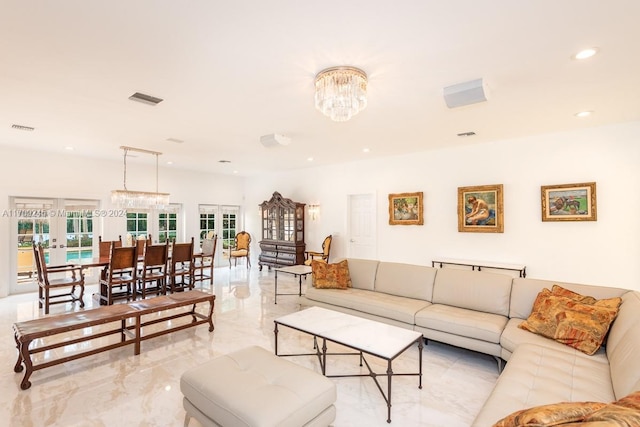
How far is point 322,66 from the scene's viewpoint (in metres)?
2.49

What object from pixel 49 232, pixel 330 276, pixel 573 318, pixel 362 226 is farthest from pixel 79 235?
pixel 573 318

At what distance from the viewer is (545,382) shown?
1919 mm

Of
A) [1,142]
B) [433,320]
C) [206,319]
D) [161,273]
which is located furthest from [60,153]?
[433,320]

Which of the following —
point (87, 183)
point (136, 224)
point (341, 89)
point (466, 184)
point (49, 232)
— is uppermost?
point (341, 89)

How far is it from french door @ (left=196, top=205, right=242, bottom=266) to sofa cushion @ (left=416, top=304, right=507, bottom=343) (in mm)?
6180

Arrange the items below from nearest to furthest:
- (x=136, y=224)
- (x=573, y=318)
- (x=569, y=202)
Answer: (x=573, y=318) → (x=569, y=202) → (x=136, y=224)

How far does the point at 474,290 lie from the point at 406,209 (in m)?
2.80

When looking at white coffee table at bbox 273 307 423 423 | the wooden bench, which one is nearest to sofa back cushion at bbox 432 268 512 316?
white coffee table at bbox 273 307 423 423

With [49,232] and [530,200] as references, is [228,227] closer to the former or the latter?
[49,232]

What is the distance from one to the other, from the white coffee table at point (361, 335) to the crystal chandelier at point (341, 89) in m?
1.85

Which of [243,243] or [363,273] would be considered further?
[243,243]

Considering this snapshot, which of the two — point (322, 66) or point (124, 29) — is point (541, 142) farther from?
point (124, 29)

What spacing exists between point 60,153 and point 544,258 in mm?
8609

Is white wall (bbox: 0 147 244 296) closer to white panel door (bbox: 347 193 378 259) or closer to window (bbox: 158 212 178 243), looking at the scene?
window (bbox: 158 212 178 243)
